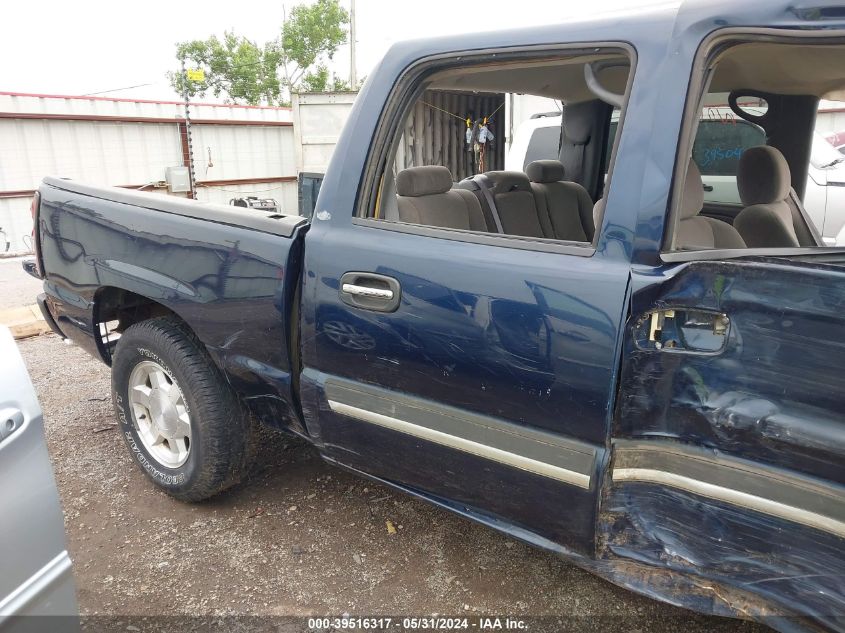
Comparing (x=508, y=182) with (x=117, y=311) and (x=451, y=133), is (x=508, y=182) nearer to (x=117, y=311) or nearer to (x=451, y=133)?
(x=117, y=311)

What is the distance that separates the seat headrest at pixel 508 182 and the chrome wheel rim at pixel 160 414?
81.4 inches

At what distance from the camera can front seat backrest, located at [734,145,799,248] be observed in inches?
124

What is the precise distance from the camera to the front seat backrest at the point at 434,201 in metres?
2.82

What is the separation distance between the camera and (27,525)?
4.81ft

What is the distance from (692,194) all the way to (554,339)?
110cm

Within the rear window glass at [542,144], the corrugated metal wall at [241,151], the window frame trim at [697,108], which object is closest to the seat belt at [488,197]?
the window frame trim at [697,108]

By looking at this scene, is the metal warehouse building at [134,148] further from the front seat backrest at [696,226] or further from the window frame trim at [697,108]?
the window frame trim at [697,108]

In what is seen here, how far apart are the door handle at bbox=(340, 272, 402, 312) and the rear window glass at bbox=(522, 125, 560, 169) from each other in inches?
193

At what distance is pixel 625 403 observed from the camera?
1.70 meters

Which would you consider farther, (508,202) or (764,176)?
(508,202)

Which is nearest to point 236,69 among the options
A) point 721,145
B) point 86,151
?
point 86,151

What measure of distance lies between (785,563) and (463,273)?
3.52 ft

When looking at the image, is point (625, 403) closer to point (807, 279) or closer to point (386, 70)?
point (807, 279)

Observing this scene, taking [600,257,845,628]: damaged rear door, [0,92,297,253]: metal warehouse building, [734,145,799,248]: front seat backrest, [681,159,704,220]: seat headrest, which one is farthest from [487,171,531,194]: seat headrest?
[0,92,297,253]: metal warehouse building
